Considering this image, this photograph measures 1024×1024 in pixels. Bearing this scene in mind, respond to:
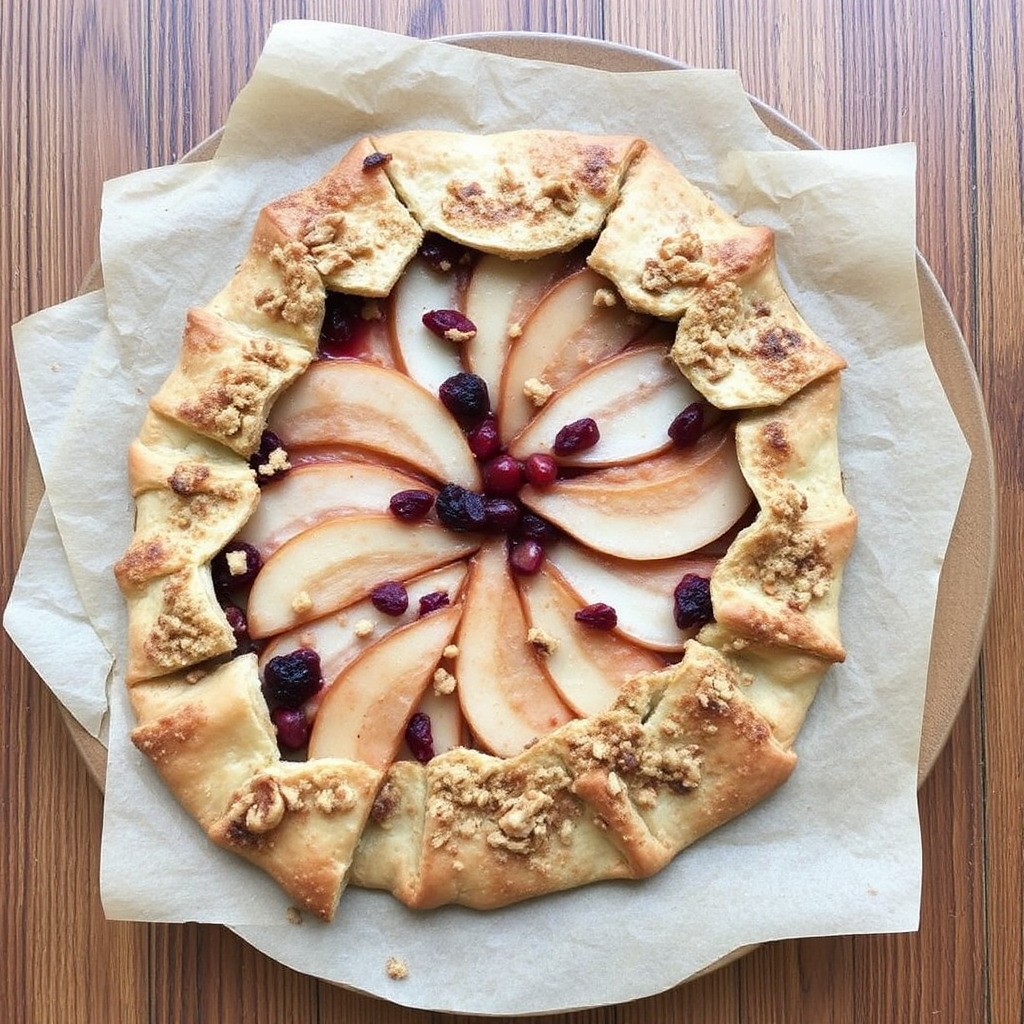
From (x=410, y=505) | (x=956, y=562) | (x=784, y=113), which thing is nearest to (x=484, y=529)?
(x=410, y=505)

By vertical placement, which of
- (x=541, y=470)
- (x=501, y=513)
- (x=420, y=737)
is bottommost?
(x=420, y=737)

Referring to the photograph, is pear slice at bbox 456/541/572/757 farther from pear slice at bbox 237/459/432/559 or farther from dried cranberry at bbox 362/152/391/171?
dried cranberry at bbox 362/152/391/171

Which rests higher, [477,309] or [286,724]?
[477,309]

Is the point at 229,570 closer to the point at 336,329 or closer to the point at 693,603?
the point at 336,329

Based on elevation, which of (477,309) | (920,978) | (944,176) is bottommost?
(920,978)

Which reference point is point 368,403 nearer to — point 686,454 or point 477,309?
point 477,309

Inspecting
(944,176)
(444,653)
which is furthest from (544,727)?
(944,176)
